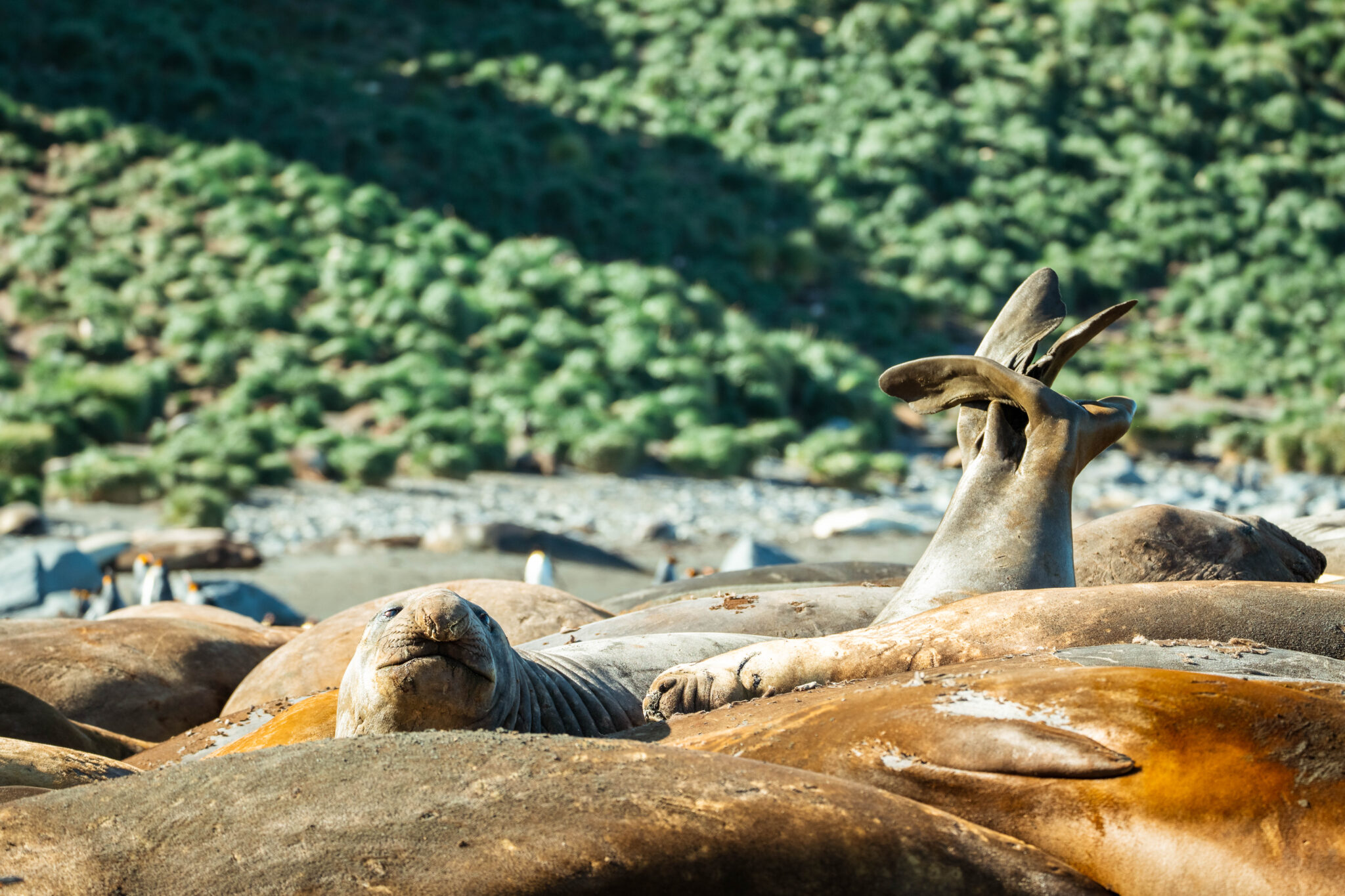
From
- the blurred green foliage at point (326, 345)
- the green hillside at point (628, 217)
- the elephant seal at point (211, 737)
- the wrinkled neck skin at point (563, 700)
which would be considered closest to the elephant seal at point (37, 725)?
the elephant seal at point (211, 737)

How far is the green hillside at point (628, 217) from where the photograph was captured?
19.1 metres

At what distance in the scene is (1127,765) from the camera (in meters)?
2.19

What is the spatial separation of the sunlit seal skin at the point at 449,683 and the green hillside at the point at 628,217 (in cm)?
1231

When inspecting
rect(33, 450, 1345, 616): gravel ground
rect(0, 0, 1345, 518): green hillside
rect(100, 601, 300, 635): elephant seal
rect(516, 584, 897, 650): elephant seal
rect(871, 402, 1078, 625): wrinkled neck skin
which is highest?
rect(0, 0, 1345, 518): green hillside

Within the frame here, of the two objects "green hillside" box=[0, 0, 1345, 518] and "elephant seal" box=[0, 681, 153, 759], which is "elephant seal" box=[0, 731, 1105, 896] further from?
"green hillside" box=[0, 0, 1345, 518]

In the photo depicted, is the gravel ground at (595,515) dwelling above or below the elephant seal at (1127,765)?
below

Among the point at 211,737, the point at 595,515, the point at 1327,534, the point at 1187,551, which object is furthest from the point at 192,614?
the point at 595,515

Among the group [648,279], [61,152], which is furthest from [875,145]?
[61,152]

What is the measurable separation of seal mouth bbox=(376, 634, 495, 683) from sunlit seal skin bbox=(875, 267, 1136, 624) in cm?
152

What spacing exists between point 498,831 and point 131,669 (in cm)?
348

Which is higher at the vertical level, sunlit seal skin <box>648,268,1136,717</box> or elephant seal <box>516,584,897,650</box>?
sunlit seal skin <box>648,268,1136,717</box>

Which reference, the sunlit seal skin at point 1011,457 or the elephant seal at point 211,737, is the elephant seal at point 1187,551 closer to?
the sunlit seal skin at point 1011,457

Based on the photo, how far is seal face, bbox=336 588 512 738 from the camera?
8.79ft

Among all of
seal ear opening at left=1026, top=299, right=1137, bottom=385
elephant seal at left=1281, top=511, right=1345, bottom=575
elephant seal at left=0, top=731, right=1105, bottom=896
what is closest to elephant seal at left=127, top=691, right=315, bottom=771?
elephant seal at left=0, top=731, right=1105, bottom=896
